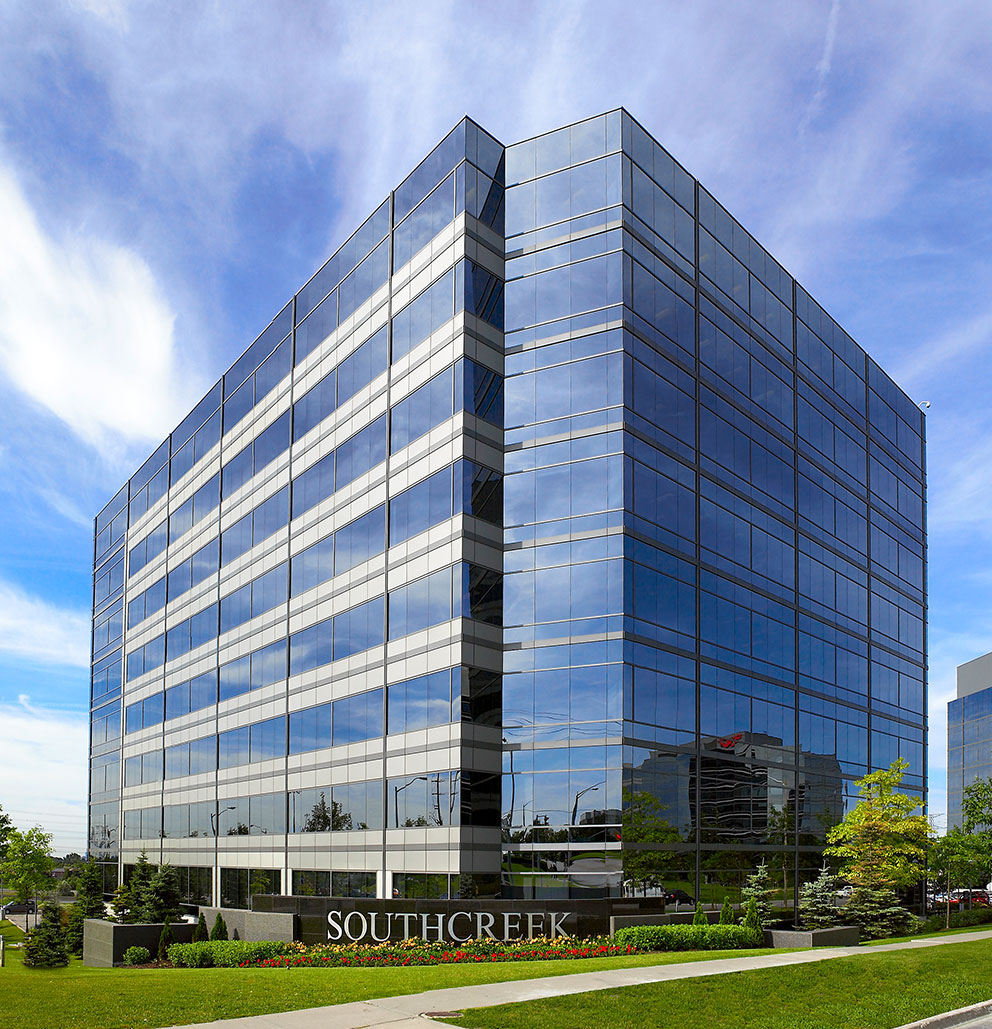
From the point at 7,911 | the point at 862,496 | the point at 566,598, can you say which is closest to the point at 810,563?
the point at 862,496

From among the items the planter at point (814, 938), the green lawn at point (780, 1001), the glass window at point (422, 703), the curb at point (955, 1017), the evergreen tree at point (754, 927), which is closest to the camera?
the green lawn at point (780, 1001)

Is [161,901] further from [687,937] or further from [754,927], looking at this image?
[754,927]

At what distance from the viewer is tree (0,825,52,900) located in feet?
272

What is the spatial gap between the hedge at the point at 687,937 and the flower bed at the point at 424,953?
0.37m

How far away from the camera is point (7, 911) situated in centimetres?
10094

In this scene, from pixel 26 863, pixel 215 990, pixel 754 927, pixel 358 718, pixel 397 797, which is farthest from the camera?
pixel 26 863

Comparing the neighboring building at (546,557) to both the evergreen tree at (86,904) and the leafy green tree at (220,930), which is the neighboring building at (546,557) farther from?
the evergreen tree at (86,904)

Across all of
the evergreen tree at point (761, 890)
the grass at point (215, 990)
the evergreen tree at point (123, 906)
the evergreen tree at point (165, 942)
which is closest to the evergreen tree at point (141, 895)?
the evergreen tree at point (123, 906)

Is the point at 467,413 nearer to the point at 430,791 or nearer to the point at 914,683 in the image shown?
the point at 430,791

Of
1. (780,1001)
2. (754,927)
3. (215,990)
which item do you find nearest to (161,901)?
(754,927)

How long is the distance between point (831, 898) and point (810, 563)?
1553 centimetres

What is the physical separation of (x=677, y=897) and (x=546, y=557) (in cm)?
1229

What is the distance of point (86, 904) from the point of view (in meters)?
64.9

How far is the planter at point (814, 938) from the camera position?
27984mm
